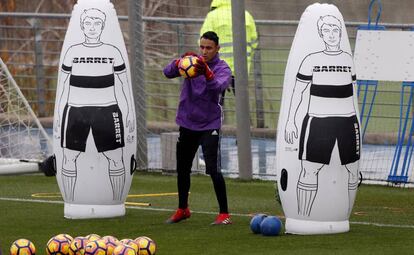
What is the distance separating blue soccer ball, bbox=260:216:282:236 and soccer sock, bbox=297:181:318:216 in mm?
262

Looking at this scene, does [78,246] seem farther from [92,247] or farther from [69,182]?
[69,182]

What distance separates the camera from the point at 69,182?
13.6 meters

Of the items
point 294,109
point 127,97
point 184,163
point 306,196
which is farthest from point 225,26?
point 306,196

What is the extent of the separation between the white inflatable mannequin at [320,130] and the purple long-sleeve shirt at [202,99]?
1089 millimetres

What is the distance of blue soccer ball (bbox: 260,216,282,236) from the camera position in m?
12.1

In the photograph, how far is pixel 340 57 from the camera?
39.7ft

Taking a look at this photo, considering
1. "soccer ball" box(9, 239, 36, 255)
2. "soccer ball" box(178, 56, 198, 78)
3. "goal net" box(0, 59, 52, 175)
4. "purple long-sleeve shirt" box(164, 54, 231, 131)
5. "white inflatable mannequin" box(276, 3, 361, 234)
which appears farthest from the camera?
"goal net" box(0, 59, 52, 175)

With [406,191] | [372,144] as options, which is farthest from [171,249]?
[372,144]

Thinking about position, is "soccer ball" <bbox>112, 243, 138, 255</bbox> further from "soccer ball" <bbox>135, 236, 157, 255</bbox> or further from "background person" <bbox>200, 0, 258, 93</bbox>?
"background person" <bbox>200, 0, 258, 93</bbox>

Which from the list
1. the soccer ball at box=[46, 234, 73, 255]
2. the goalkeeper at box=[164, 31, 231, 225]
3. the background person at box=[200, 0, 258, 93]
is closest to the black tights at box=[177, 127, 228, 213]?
the goalkeeper at box=[164, 31, 231, 225]

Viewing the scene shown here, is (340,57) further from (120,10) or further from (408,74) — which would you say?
(120,10)

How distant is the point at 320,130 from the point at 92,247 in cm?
276

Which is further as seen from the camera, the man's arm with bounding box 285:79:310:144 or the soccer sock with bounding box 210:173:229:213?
the soccer sock with bounding box 210:173:229:213

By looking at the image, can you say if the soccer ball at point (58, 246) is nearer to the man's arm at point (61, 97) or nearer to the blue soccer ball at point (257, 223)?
the blue soccer ball at point (257, 223)
